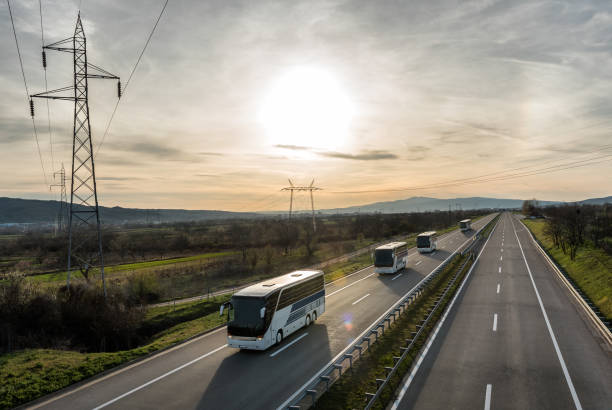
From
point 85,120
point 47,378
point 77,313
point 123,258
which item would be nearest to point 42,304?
point 77,313

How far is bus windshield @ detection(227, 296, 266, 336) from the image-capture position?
57.3ft

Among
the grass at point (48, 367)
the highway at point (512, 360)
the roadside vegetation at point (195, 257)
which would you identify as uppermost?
the highway at point (512, 360)

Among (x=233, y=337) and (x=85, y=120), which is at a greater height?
(x=85, y=120)

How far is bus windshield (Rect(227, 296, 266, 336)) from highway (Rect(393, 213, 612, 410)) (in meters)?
7.43

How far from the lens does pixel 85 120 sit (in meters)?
25.5

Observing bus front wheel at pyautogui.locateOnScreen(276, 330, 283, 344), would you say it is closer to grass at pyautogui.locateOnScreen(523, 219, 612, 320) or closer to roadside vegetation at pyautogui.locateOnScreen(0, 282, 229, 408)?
roadside vegetation at pyautogui.locateOnScreen(0, 282, 229, 408)

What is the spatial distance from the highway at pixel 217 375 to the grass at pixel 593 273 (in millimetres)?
16506

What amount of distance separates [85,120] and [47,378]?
1805cm

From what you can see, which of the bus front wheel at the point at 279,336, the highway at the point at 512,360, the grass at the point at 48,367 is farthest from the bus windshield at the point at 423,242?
the grass at the point at 48,367

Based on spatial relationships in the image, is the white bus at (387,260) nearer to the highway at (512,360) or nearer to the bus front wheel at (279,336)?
the highway at (512,360)

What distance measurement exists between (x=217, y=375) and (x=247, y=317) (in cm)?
304

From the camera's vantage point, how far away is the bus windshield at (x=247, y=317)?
17469 mm

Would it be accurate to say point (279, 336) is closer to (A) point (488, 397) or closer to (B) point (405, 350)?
(B) point (405, 350)

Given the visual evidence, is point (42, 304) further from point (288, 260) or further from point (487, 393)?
point (288, 260)
